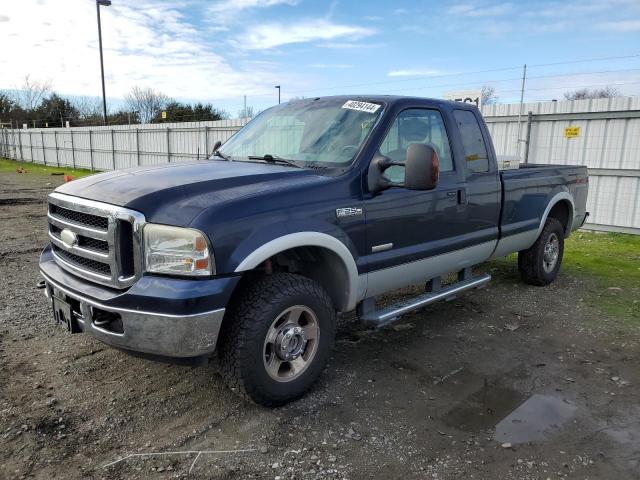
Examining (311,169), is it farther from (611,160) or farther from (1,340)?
(611,160)

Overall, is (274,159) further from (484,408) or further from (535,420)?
(535,420)

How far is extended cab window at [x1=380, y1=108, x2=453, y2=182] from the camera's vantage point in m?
3.92

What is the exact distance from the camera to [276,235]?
3.06 m

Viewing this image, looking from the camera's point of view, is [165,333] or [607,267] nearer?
[165,333]

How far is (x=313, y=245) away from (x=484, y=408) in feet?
5.22

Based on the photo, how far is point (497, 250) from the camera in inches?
207

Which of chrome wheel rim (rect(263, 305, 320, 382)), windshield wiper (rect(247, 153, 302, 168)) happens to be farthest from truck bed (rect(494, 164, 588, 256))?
chrome wheel rim (rect(263, 305, 320, 382))

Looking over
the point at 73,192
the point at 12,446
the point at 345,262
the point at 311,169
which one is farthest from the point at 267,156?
the point at 12,446

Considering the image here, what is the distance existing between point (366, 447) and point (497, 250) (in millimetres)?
3002

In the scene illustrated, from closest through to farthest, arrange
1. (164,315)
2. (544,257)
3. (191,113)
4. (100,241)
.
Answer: (164,315) < (100,241) < (544,257) < (191,113)

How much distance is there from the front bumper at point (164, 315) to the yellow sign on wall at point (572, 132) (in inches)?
397

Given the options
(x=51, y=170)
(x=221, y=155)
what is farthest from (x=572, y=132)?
(x=51, y=170)

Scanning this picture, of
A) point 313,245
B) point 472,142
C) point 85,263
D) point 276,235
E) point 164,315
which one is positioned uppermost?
point 472,142

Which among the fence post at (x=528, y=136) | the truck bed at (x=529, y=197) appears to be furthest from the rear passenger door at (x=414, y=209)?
the fence post at (x=528, y=136)
